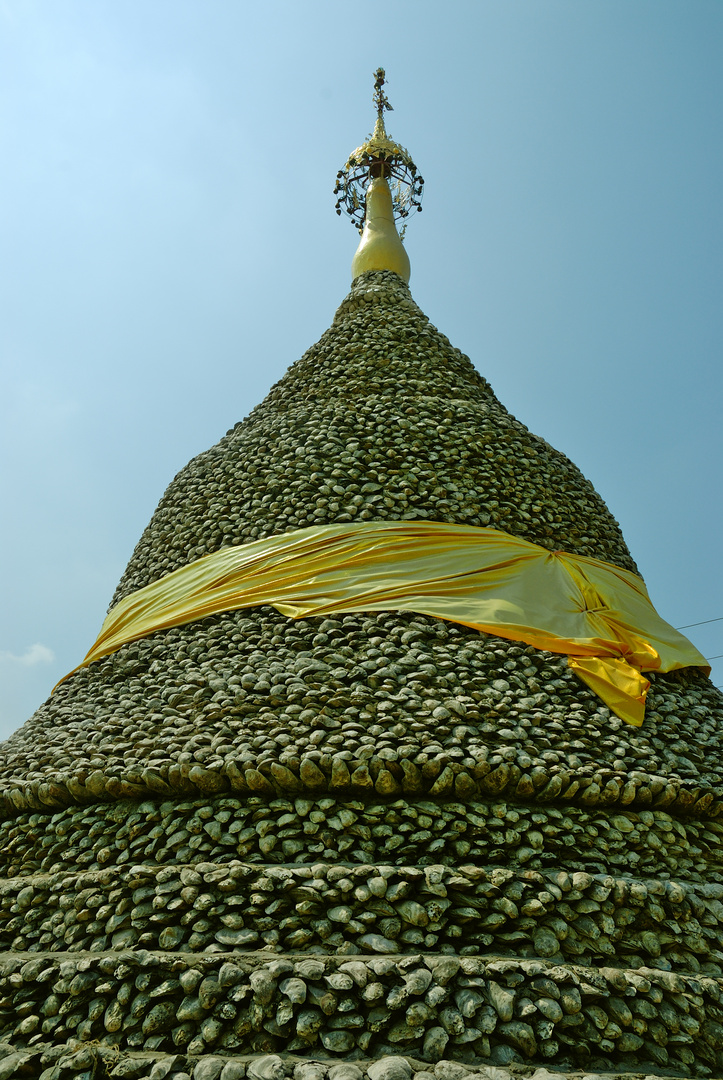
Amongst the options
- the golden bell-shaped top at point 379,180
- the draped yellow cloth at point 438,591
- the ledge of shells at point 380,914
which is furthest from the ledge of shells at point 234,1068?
Result: the golden bell-shaped top at point 379,180

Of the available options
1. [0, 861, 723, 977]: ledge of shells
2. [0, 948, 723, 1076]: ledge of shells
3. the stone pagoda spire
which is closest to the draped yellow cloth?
the stone pagoda spire

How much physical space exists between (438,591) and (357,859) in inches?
90.4

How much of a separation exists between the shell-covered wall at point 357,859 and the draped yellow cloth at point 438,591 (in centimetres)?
15

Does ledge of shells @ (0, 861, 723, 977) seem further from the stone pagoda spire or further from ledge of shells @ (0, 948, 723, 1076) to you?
ledge of shells @ (0, 948, 723, 1076)

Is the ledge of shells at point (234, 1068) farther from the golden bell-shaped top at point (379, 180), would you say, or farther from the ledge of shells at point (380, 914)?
the golden bell-shaped top at point (379, 180)

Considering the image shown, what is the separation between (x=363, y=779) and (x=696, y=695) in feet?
10.1

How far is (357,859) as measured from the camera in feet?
12.3

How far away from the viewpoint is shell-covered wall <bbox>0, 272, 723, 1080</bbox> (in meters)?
3.14

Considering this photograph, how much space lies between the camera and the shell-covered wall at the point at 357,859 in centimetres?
314

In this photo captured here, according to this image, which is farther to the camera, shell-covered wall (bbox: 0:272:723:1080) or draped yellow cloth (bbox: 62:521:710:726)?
draped yellow cloth (bbox: 62:521:710:726)

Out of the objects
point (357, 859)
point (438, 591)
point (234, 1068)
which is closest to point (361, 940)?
point (357, 859)

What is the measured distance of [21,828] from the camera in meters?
4.52

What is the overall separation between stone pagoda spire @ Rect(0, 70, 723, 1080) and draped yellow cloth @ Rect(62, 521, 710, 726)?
0.10 m

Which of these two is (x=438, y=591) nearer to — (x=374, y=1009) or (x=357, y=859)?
(x=357, y=859)
